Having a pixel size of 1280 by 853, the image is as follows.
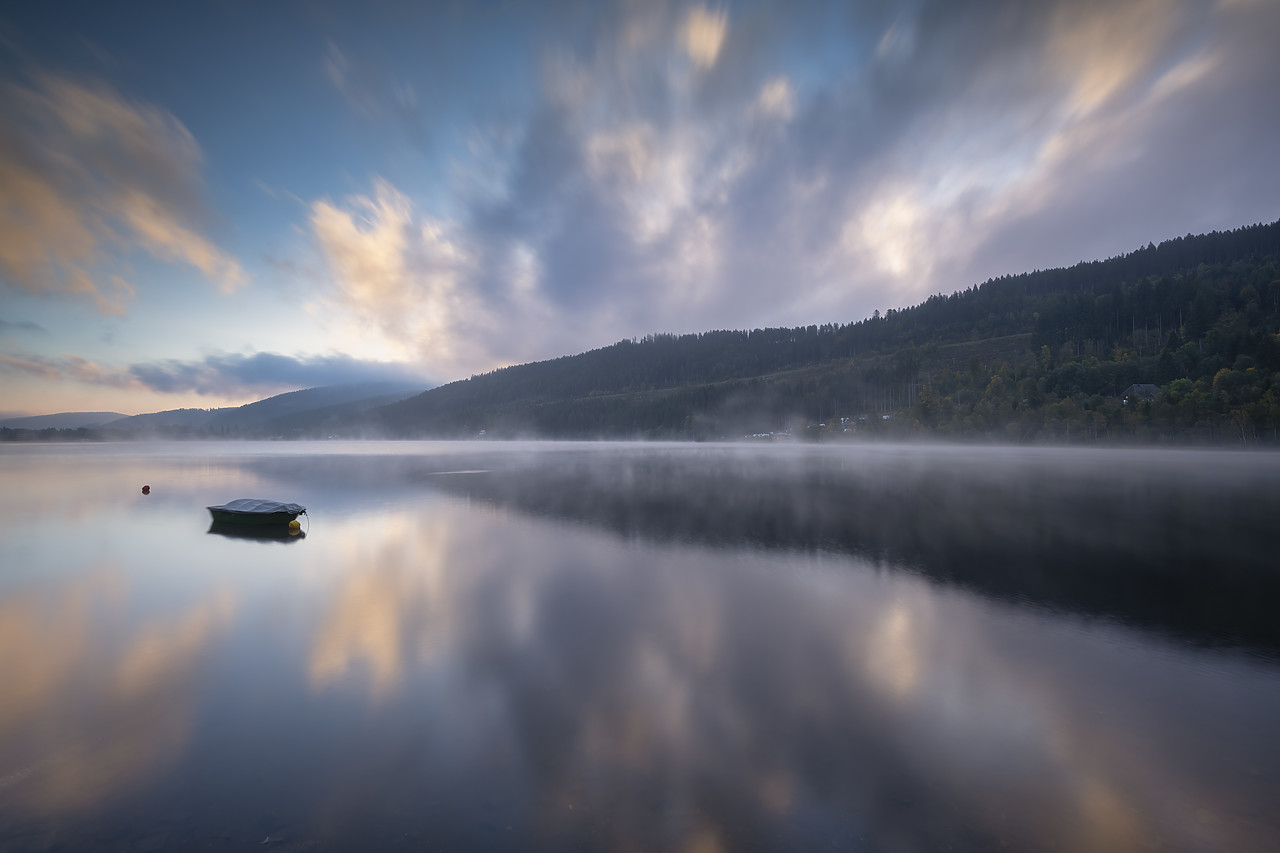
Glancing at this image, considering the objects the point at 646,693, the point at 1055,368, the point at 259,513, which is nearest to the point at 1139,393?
the point at 1055,368

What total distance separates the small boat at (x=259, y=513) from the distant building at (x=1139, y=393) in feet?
390

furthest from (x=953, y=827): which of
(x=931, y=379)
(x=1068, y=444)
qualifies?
(x=931, y=379)

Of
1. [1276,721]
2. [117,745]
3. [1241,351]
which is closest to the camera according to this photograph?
[117,745]

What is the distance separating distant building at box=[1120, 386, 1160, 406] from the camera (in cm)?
8700

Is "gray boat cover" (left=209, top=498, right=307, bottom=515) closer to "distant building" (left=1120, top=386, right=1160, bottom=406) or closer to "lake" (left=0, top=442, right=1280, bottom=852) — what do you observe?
"lake" (left=0, top=442, right=1280, bottom=852)

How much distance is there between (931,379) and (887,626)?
148m

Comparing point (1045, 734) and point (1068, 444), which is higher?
point (1045, 734)

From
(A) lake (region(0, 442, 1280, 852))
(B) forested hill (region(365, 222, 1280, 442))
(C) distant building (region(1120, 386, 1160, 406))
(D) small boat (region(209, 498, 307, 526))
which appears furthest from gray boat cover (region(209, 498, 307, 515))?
(C) distant building (region(1120, 386, 1160, 406))

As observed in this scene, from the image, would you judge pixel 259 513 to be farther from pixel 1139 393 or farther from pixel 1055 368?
pixel 1055 368

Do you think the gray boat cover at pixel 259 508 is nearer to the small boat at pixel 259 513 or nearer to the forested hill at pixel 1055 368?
the small boat at pixel 259 513

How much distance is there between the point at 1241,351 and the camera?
85.3 m

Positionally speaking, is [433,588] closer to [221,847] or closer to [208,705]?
[208,705]

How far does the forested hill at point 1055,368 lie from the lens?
83.7 metres

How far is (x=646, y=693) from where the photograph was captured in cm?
826
